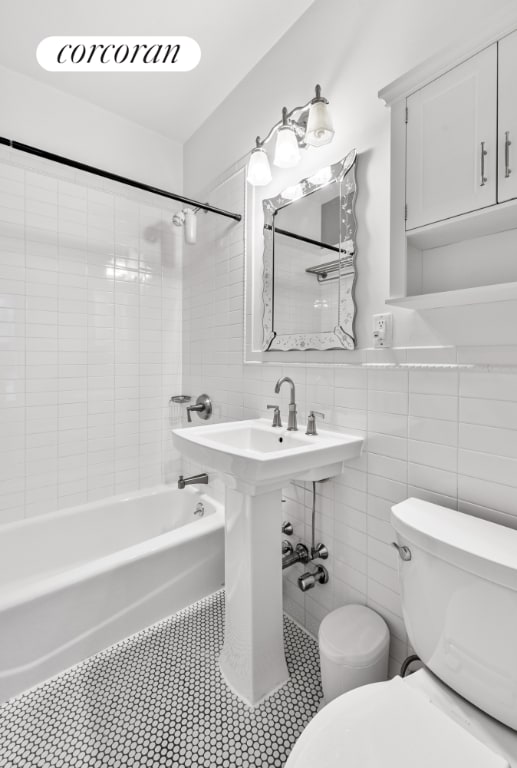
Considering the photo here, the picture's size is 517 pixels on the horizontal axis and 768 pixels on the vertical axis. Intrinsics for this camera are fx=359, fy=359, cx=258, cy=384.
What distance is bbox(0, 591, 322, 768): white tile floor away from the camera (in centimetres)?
109

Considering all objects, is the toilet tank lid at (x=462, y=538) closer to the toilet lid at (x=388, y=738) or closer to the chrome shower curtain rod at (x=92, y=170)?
the toilet lid at (x=388, y=738)

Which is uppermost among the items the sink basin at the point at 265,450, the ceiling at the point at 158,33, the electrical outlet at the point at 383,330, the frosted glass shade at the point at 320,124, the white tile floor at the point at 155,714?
the ceiling at the point at 158,33

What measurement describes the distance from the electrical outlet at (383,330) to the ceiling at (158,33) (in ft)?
4.61

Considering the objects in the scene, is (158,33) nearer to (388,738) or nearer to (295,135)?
(295,135)

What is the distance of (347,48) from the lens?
4.50ft

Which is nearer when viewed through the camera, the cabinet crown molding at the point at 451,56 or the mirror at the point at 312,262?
the cabinet crown molding at the point at 451,56

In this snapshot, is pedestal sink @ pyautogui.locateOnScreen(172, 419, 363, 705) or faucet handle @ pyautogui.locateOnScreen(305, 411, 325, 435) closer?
pedestal sink @ pyautogui.locateOnScreen(172, 419, 363, 705)

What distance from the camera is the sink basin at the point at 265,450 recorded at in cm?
109

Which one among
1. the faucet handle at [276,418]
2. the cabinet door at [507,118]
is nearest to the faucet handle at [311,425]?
the faucet handle at [276,418]

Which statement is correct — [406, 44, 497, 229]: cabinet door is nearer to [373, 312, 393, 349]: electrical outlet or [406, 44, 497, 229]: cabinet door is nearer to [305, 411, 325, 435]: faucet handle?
[373, 312, 393, 349]: electrical outlet

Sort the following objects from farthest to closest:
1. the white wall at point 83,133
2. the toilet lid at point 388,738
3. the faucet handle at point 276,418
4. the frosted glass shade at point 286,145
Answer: the white wall at point 83,133
the faucet handle at point 276,418
the frosted glass shade at point 286,145
the toilet lid at point 388,738

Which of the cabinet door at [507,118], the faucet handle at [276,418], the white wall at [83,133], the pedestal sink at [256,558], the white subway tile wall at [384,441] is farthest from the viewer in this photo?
the white wall at [83,133]

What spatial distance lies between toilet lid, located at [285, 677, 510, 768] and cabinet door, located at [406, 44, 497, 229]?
3.84ft

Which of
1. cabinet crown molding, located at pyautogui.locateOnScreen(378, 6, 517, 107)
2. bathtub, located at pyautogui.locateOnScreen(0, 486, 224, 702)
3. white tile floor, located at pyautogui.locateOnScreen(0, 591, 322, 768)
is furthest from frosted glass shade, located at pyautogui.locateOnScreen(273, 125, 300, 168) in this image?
white tile floor, located at pyautogui.locateOnScreen(0, 591, 322, 768)
